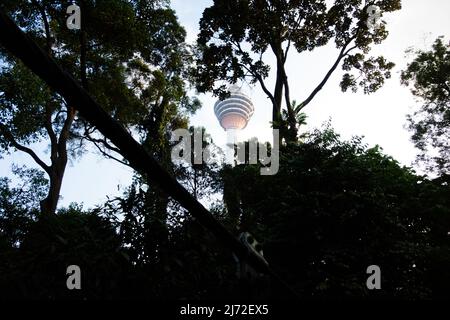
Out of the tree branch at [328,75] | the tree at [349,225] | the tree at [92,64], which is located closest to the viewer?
the tree at [349,225]

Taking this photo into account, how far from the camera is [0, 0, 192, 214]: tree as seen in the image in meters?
11.4

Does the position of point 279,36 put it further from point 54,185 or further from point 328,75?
point 54,185

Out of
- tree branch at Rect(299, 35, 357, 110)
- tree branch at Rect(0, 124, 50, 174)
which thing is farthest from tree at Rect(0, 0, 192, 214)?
tree branch at Rect(299, 35, 357, 110)

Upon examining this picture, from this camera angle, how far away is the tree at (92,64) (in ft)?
37.3

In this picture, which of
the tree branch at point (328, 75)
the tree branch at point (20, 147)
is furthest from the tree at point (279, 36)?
the tree branch at point (20, 147)

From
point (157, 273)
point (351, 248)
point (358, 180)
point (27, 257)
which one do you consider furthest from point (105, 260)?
point (358, 180)

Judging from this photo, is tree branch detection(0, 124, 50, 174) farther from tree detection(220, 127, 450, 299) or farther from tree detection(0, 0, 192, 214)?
tree detection(220, 127, 450, 299)

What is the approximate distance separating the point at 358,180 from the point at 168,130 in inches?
557

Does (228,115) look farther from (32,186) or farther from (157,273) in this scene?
(157,273)

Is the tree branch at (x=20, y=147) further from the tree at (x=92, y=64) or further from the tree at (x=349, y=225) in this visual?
the tree at (x=349, y=225)

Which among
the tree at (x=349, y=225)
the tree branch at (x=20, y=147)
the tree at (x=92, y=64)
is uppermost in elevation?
the tree at (x=92, y=64)

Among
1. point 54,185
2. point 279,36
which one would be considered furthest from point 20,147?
point 279,36

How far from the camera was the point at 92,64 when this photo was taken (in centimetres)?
1475

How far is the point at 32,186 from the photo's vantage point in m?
18.4
